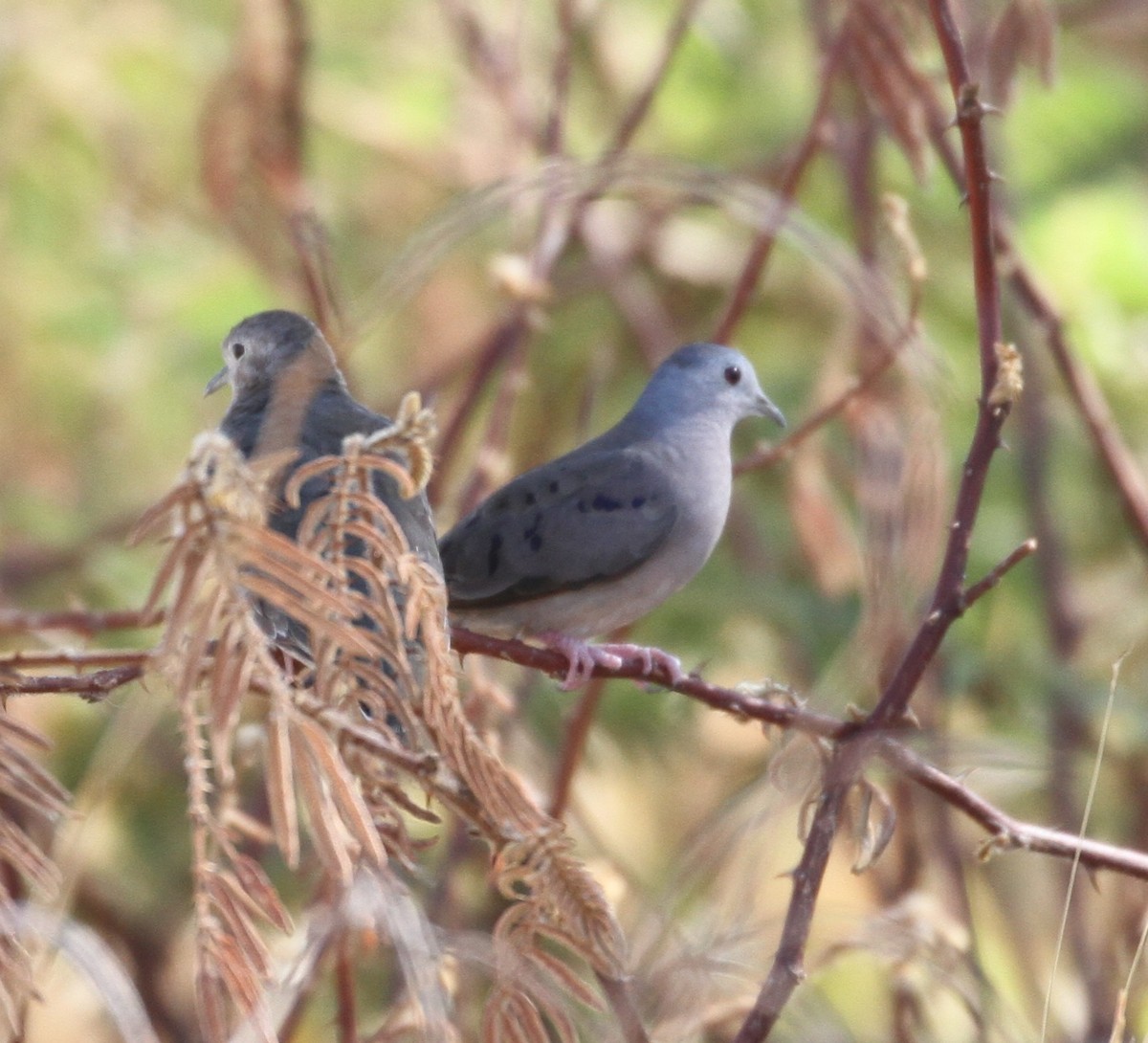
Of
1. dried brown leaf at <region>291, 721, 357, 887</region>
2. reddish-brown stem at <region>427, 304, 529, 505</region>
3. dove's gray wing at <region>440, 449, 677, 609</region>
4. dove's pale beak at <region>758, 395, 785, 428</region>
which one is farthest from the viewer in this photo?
dove's pale beak at <region>758, 395, 785, 428</region>

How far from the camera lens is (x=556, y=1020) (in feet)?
6.11

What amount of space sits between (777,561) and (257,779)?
1884 mm

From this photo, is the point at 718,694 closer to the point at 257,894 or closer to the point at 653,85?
the point at 257,894

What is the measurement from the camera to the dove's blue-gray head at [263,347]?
145 inches

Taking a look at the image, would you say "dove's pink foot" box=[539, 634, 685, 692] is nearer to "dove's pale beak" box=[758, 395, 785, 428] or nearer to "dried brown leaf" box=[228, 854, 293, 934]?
"dove's pale beak" box=[758, 395, 785, 428]

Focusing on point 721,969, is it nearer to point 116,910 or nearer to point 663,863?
point 116,910

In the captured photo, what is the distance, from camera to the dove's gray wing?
3646 millimetres

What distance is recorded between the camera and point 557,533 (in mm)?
3721

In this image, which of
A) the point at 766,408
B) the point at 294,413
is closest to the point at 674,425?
the point at 766,408

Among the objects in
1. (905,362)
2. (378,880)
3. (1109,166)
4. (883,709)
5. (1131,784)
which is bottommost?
(378,880)

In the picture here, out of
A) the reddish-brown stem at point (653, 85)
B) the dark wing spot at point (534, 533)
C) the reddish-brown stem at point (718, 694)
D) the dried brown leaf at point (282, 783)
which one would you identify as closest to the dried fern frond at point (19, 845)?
the dried brown leaf at point (282, 783)

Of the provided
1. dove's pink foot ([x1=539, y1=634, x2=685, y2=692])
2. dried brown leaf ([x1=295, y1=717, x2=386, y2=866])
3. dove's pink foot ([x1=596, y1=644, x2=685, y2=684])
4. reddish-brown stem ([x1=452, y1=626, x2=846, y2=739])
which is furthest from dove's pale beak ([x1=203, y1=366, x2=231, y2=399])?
dried brown leaf ([x1=295, y1=717, x2=386, y2=866])

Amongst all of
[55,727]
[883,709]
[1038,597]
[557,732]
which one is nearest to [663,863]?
[557,732]

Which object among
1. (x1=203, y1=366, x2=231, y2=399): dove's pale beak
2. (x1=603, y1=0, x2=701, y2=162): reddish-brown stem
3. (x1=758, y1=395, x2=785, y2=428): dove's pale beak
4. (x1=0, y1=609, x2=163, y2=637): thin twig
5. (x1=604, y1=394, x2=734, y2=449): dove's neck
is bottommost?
(x1=0, y1=609, x2=163, y2=637): thin twig
